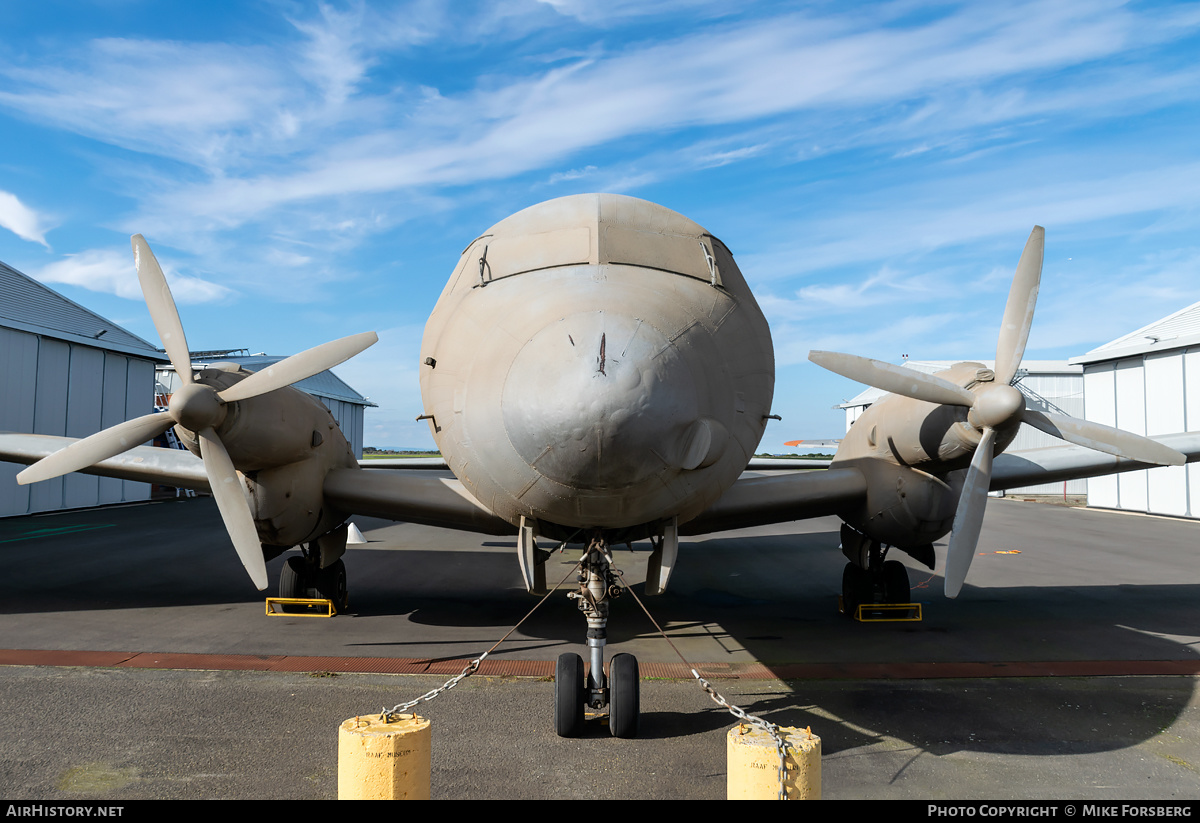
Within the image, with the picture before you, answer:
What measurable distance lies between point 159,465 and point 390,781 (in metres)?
7.46

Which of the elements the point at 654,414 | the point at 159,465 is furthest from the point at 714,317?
the point at 159,465

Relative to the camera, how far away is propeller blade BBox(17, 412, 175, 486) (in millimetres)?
6914

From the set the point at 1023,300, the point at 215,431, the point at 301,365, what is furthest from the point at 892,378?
the point at 215,431

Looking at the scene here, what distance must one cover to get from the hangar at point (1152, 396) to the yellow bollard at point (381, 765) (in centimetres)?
2729

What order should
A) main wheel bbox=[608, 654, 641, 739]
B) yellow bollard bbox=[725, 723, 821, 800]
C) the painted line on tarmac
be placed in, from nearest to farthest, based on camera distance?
yellow bollard bbox=[725, 723, 821, 800] → main wheel bbox=[608, 654, 641, 739] → the painted line on tarmac

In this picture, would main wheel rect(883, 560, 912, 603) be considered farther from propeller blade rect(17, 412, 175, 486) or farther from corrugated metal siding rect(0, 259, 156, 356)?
corrugated metal siding rect(0, 259, 156, 356)

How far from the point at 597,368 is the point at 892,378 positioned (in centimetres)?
398

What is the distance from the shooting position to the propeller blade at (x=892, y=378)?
22.2 ft

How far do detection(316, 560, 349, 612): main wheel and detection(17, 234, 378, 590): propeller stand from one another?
3.09m

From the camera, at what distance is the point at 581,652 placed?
7.89m

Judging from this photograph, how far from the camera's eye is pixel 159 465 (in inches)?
360

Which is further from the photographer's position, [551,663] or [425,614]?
[425,614]

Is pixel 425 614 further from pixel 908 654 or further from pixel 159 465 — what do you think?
pixel 908 654

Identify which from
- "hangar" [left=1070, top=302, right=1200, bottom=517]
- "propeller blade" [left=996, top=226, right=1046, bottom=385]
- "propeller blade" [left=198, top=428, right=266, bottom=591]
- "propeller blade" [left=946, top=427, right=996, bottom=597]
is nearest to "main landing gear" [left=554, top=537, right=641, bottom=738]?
"propeller blade" [left=198, top=428, right=266, bottom=591]
